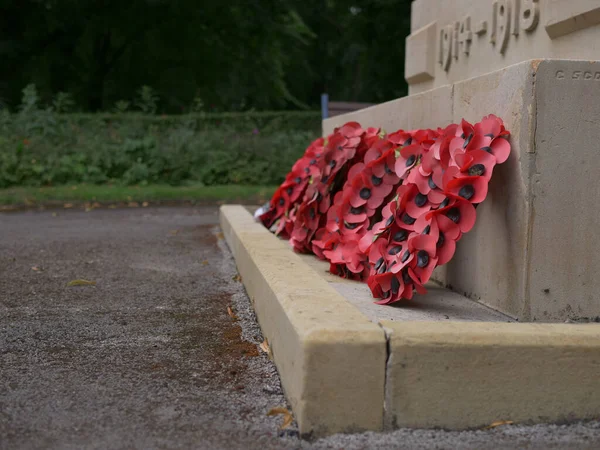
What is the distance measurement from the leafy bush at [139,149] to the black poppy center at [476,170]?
419 inches

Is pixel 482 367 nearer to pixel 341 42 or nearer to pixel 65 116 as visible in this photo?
pixel 65 116

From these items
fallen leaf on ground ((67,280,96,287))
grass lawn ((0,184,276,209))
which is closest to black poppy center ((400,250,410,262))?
fallen leaf on ground ((67,280,96,287))

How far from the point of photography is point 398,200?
133 inches

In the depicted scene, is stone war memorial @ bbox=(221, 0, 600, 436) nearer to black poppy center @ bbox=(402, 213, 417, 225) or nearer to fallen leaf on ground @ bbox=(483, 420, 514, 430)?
fallen leaf on ground @ bbox=(483, 420, 514, 430)

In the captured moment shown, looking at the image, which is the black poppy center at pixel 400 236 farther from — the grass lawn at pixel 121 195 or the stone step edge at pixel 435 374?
the grass lawn at pixel 121 195

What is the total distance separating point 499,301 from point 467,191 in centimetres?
53

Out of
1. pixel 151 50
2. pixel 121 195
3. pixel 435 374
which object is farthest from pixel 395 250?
pixel 151 50

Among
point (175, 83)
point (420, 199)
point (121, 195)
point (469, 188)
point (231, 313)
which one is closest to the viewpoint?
point (469, 188)

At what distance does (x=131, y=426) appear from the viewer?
7.91 ft

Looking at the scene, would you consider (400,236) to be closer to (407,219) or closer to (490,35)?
(407,219)

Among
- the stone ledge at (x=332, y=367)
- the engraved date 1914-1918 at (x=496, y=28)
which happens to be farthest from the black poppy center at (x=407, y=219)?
the engraved date 1914-1918 at (x=496, y=28)

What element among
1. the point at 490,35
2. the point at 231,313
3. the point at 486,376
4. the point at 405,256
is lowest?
the point at 231,313

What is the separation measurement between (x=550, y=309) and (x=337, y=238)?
1.53 m

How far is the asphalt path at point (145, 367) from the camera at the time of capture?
7.65 feet
